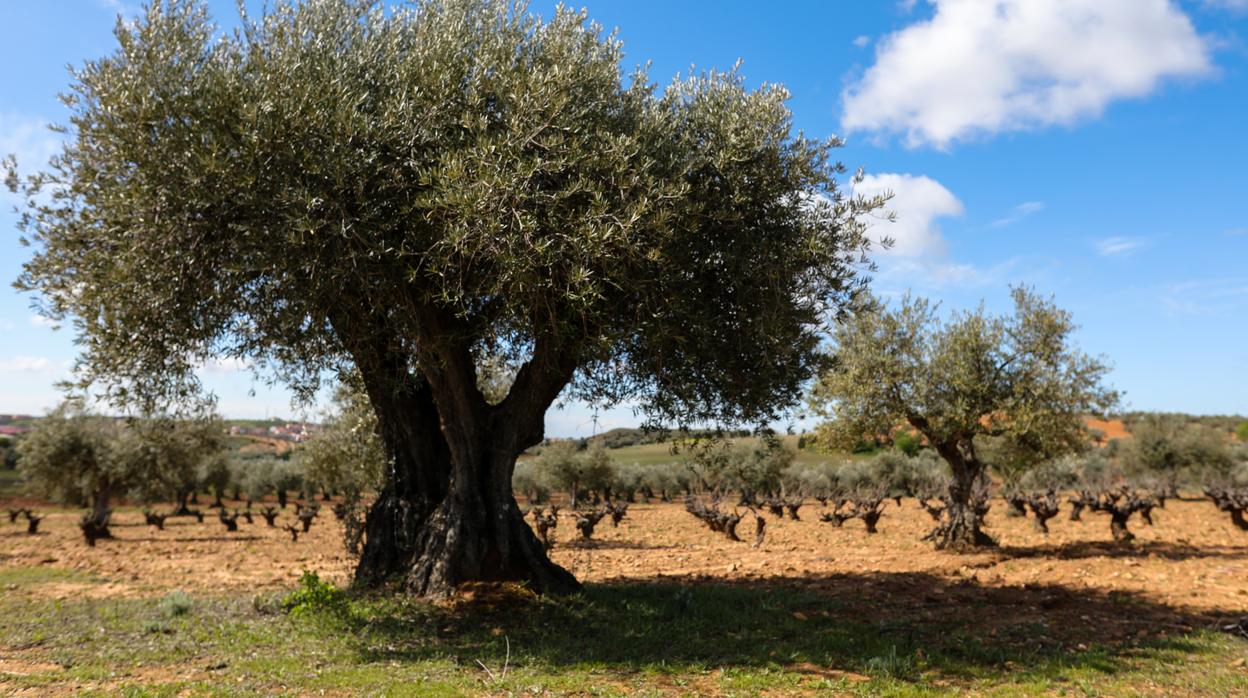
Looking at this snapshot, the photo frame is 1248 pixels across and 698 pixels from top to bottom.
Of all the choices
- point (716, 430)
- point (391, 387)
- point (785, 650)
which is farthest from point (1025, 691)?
point (391, 387)

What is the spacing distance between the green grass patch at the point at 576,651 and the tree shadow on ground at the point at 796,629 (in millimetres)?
51

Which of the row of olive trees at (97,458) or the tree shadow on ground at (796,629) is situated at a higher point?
the row of olive trees at (97,458)

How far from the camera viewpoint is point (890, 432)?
23.4m

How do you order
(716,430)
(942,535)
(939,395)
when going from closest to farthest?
(716,430) → (939,395) → (942,535)

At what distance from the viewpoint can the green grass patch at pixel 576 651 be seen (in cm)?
927

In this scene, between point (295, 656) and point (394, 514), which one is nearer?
point (295, 656)

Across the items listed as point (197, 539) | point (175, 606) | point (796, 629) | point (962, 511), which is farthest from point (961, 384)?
point (197, 539)

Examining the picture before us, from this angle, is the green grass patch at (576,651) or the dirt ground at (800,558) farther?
the dirt ground at (800,558)

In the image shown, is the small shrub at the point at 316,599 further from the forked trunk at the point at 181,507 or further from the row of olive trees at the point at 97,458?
the forked trunk at the point at 181,507

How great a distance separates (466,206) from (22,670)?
8590 mm

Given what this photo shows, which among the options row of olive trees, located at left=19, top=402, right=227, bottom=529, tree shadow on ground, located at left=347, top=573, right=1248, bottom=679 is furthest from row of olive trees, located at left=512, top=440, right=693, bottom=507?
tree shadow on ground, located at left=347, top=573, right=1248, bottom=679

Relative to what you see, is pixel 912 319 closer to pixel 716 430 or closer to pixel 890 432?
pixel 890 432

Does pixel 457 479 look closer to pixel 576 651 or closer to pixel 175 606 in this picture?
pixel 576 651

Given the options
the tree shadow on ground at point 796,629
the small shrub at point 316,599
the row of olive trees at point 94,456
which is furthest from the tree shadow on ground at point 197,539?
the tree shadow on ground at point 796,629
